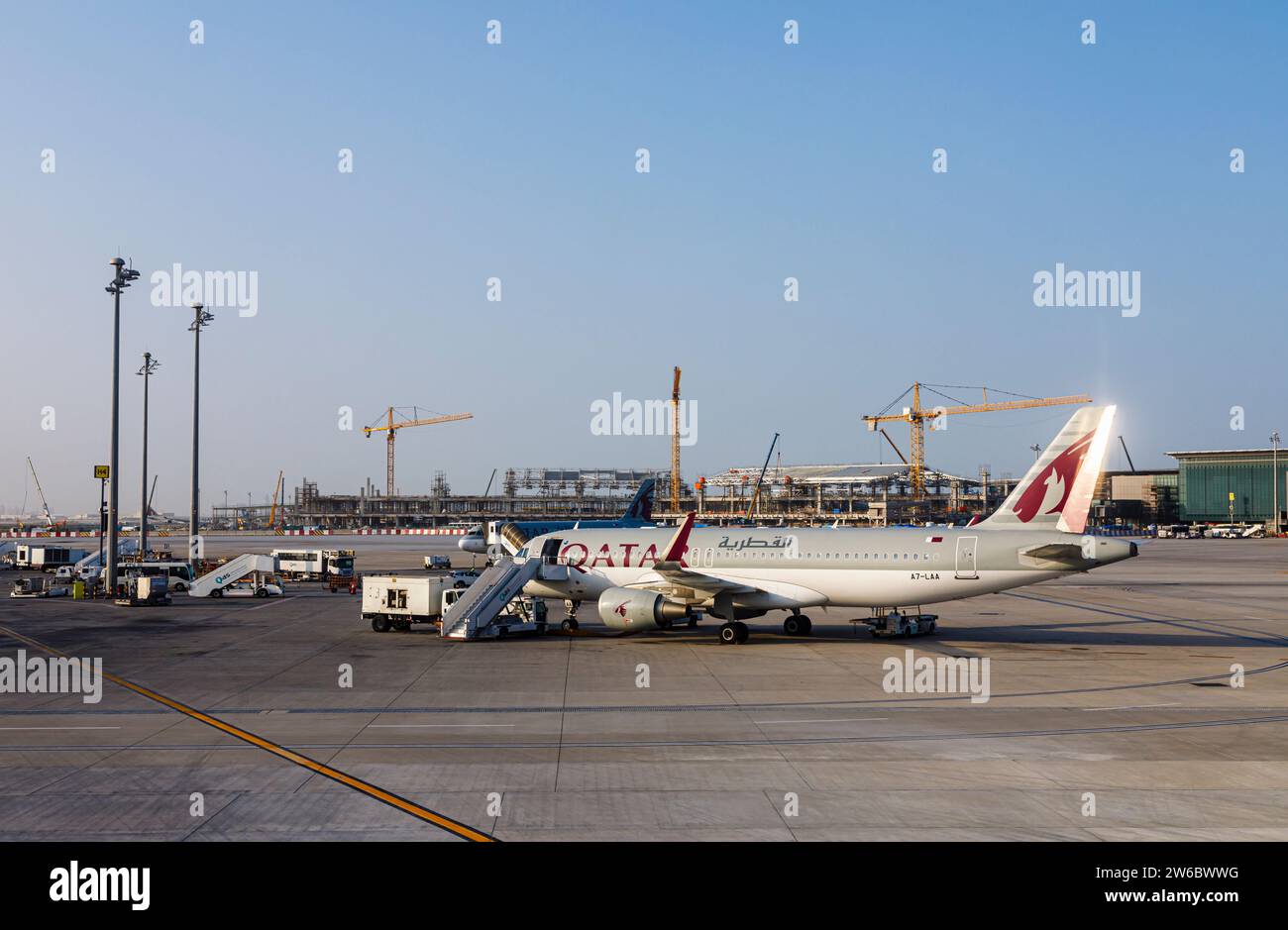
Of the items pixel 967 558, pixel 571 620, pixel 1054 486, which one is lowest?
pixel 571 620

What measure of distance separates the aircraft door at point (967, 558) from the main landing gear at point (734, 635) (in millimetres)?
7995

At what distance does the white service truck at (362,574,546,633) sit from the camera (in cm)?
4225

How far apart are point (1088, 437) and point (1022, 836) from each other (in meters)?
24.0

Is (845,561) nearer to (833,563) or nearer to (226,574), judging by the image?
(833,563)

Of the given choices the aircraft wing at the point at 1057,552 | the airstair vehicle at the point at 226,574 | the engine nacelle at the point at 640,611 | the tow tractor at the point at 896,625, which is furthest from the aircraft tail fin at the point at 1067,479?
the airstair vehicle at the point at 226,574

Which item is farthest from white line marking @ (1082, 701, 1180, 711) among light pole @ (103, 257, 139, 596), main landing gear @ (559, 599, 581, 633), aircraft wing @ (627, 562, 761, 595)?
light pole @ (103, 257, 139, 596)

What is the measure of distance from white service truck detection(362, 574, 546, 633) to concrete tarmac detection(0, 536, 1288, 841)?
5.90 feet

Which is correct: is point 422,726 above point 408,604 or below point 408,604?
below

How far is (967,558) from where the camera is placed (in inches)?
1414

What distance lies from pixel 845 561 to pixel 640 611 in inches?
304

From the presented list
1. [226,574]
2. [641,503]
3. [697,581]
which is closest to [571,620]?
[697,581]
